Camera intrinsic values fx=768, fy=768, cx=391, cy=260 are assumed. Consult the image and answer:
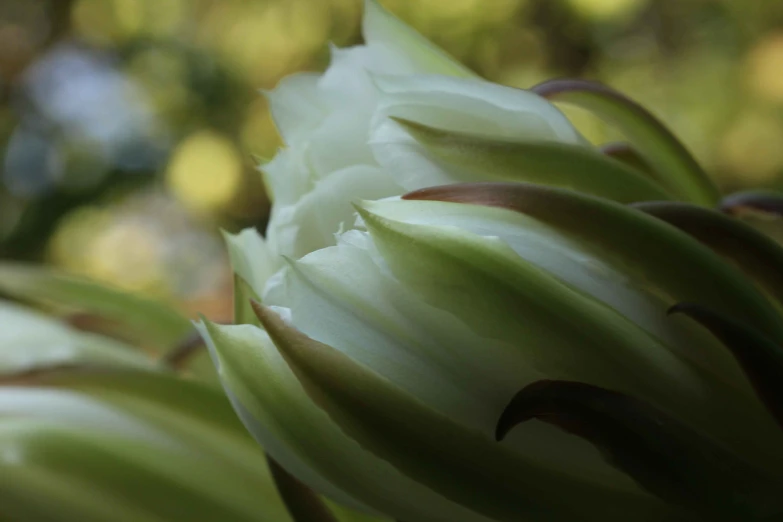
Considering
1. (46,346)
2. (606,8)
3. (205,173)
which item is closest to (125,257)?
(205,173)

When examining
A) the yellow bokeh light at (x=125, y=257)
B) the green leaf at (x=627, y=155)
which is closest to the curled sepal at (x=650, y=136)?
the green leaf at (x=627, y=155)

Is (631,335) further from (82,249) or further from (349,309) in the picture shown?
(82,249)

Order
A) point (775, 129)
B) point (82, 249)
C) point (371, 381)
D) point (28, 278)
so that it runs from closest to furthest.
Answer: point (371, 381), point (28, 278), point (775, 129), point (82, 249)

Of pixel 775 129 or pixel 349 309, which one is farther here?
pixel 775 129

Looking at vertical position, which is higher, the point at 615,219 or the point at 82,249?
the point at 615,219

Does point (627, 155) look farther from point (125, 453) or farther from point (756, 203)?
point (125, 453)

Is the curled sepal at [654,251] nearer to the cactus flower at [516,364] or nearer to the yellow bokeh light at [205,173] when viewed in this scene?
the cactus flower at [516,364]

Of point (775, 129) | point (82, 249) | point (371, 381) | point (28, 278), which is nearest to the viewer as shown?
point (371, 381)

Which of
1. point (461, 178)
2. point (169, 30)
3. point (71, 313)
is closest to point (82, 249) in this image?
point (169, 30)
